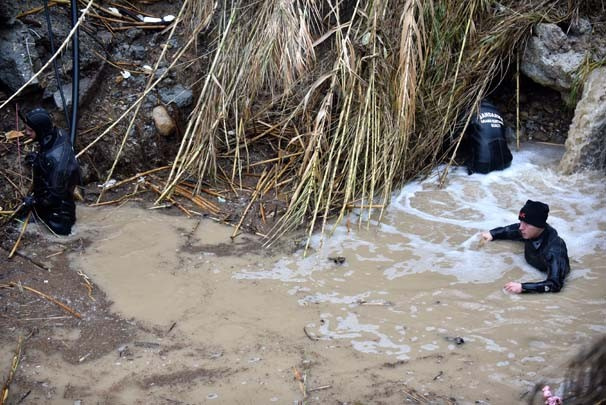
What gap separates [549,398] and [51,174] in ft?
10.5

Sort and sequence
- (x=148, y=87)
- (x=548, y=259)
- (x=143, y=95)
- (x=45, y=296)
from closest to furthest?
(x=45, y=296), (x=548, y=259), (x=143, y=95), (x=148, y=87)

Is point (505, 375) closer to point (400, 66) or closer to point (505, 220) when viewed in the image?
point (505, 220)

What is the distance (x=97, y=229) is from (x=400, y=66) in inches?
97.8

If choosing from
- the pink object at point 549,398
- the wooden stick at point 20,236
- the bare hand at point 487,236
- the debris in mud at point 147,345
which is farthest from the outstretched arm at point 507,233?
the wooden stick at point 20,236

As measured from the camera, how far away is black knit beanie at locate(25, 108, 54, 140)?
14.3 ft

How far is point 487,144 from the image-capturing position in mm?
5684

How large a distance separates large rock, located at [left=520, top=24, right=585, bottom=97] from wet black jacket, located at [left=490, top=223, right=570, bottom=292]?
1979mm

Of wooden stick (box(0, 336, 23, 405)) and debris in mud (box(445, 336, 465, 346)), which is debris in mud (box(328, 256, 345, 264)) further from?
wooden stick (box(0, 336, 23, 405))

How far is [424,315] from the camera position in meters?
3.98

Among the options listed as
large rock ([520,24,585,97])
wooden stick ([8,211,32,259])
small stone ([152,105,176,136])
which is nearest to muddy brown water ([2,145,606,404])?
wooden stick ([8,211,32,259])

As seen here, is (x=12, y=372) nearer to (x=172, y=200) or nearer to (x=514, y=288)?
(x=172, y=200)

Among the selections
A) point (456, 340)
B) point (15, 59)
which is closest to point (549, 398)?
point (456, 340)

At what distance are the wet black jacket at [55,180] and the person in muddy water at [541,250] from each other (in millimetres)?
2843

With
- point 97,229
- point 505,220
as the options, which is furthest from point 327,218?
point 97,229
